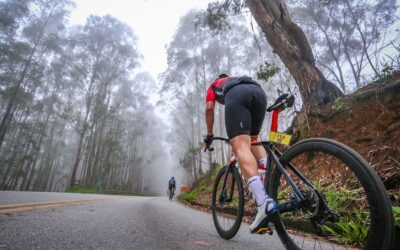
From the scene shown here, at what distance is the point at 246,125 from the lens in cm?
220

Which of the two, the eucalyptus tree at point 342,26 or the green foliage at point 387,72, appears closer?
the green foliage at point 387,72

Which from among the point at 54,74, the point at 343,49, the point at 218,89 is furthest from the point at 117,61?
the point at 218,89

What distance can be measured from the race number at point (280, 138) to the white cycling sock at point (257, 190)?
1.13 feet

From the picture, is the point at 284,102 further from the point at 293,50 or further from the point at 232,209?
the point at 293,50

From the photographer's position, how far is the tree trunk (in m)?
6.39

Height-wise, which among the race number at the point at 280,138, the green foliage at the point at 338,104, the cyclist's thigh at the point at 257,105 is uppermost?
the green foliage at the point at 338,104

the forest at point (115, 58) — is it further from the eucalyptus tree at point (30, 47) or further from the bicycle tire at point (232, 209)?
the bicycle tire at point (232, 209)

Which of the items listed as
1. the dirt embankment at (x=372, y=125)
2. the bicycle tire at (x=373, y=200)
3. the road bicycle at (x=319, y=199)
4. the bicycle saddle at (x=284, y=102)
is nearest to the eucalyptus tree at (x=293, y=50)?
the dirt embankment at (x=372, y=125)

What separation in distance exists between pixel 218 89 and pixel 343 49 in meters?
21.5

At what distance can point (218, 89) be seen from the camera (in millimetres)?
2631

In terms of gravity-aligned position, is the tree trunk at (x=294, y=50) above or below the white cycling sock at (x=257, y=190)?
above

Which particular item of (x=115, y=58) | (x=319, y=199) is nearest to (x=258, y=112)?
(x=319, y=199)

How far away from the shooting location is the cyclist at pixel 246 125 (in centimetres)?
179

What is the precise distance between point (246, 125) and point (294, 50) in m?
5.36
